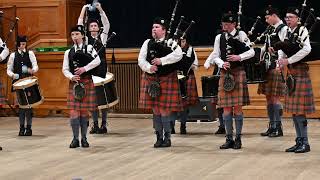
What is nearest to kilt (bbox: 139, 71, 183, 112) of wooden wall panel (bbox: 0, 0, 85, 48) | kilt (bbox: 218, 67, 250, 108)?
kilt (bbox: 218, 67, 250, 108)

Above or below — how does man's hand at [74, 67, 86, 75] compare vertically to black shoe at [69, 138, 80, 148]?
above

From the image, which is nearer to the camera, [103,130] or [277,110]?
[277,110]

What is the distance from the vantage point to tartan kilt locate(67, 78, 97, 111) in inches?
273

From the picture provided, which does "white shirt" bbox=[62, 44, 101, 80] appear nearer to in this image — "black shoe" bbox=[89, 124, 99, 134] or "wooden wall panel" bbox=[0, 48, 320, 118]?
"black shoe" bbox=[89, 124, 99, 134]

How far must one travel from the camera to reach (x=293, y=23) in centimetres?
625

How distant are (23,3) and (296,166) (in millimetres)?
6585

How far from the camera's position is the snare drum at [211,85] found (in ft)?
26.2

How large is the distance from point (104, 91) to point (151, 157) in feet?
6.23

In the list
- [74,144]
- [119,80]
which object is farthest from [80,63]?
[119,80]

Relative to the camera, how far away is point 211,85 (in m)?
8.02

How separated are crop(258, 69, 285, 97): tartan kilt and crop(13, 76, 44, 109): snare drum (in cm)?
276

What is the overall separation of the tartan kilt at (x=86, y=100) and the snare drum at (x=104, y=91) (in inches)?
33.7

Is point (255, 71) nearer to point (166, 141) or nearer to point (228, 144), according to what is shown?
point (228, 144)

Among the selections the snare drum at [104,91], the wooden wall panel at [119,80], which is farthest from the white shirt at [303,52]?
the wooden wall panel at [119,80]
